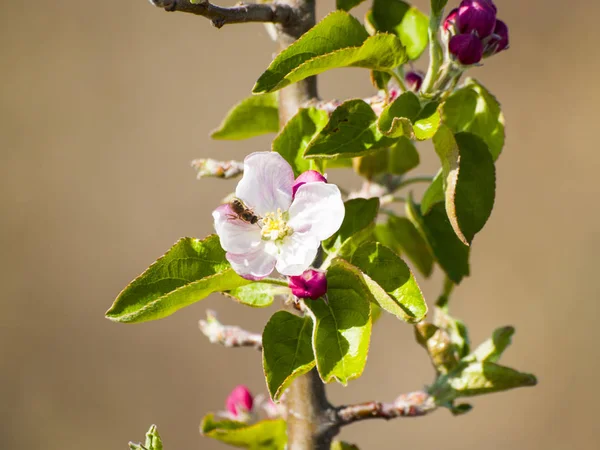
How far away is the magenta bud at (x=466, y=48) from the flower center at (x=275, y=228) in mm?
371

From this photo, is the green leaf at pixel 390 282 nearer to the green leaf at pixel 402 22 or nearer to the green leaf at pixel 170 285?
the green leaf at pixel 170 285

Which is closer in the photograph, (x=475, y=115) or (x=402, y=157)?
(x=475, y=115)

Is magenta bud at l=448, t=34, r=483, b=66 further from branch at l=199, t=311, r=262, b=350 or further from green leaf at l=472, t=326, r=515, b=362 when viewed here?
branch at l=199, t=311, r=262, b=350

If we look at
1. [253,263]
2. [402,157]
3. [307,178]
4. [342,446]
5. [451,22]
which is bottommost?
[342,446]

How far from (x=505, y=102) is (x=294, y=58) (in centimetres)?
589

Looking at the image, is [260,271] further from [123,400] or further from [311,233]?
[123,400]

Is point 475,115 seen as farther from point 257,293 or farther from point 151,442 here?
point 151,442

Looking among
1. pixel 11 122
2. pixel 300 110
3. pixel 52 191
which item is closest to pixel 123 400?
pixel 52 191

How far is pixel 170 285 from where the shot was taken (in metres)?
0.93

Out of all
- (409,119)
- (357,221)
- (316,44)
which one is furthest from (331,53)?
(357,221)

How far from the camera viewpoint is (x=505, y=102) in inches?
254

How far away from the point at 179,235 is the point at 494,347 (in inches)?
179

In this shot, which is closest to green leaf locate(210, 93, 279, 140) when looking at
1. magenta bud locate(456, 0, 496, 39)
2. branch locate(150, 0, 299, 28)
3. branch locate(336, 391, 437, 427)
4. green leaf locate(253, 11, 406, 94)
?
branch locate(150, 0, 299, 28)

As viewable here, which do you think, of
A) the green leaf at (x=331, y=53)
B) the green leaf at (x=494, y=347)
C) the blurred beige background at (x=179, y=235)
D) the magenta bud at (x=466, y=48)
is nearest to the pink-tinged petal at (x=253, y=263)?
the green leaf at (x=331, y=53)
